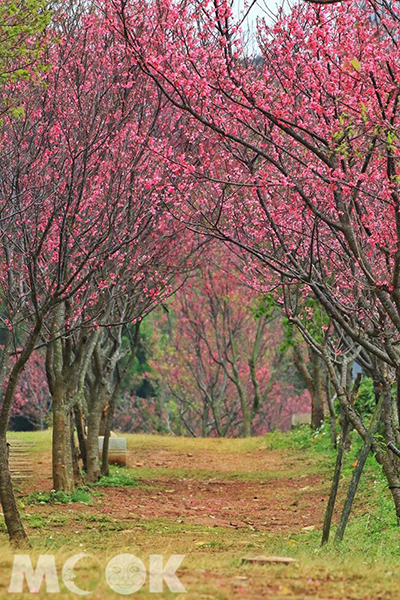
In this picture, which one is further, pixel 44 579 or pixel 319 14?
pixel 319 14

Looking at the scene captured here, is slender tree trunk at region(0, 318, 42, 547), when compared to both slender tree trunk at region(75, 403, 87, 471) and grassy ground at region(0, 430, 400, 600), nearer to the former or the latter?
grassy ground at region(0, 430, 400, 600)

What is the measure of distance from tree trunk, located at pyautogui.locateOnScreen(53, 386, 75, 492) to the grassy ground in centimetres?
28

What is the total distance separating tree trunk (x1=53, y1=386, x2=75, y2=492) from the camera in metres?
15.3

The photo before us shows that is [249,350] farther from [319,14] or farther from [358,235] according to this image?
[319,14]

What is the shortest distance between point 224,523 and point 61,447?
132 inches

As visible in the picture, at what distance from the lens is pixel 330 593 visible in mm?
6641

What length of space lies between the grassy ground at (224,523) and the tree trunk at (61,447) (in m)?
0.28

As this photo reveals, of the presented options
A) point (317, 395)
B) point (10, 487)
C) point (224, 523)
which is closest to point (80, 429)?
point (224, 523)

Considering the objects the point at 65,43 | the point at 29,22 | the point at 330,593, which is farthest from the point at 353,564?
the point at 65,43

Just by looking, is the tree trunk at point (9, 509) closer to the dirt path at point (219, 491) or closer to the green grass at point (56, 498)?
the dirt path at point (219, 491)

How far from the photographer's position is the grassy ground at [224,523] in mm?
6952

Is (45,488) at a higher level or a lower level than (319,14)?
lower

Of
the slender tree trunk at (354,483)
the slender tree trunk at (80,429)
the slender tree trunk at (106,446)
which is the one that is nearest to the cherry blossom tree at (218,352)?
the slender tree trunk at (106,446)

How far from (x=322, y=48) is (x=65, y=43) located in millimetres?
4841
